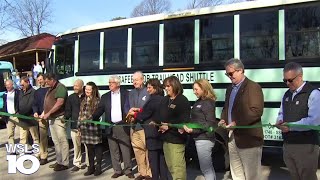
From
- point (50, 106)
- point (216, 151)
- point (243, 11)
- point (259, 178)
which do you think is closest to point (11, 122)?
point (50, 106)

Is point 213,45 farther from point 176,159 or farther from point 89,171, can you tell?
point 89,171

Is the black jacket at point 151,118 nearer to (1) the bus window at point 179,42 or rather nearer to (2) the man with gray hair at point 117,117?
(2) the man with gray hair at point 117,117

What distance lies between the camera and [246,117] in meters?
4.55

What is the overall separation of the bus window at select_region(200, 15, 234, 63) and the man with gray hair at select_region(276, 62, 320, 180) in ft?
9.88

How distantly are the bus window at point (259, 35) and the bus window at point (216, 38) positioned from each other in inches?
8.9

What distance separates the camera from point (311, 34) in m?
6.53

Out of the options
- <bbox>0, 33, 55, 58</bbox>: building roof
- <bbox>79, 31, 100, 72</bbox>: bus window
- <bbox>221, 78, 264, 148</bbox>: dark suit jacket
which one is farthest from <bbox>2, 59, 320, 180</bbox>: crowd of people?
<bbox>0, 33, 55, 58</bbox>: building roof

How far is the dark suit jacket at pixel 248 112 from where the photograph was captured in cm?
452

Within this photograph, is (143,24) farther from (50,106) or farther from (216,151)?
(216,151)

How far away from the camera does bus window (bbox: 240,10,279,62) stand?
680 cm

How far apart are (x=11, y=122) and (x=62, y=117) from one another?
176 centimetres

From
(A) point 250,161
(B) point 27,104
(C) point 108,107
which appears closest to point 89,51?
(B) point 27,104

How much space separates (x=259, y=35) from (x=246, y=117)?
281 centimetres

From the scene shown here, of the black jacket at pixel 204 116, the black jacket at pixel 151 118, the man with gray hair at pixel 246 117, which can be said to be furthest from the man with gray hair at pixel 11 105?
the man with gray hair at pixel 246 117
